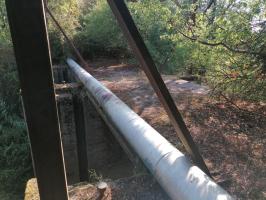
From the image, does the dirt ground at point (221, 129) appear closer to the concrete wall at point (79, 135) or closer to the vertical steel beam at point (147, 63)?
the vertical steel beam at point (147, 63)

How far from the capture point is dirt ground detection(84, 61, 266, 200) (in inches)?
137

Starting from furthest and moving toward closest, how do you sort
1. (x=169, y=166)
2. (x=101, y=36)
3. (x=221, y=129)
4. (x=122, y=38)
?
1. (x=101, y=36)
2. (x=122, y=38)
3. (x=221, y=129)
4. (x=169, y=166)

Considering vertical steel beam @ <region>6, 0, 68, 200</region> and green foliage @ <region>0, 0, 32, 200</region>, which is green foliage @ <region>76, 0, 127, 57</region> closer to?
green foliage @ <region>0, 0, 32, 200</region>

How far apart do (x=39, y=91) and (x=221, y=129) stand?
13.3 feet

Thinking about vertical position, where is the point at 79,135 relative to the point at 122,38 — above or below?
below

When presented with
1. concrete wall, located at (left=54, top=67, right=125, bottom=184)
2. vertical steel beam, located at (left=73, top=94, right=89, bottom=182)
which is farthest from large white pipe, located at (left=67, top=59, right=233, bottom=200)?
concrete wall, located at (left=54, top=67, right=125, bottom=184)

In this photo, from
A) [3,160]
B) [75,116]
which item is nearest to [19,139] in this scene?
[3,160]

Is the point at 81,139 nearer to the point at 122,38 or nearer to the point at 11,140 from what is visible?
the point at 11,140

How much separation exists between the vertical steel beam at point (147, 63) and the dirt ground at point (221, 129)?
64cm

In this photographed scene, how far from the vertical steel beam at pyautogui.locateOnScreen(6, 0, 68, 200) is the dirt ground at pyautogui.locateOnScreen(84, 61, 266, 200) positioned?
2225 millimetres

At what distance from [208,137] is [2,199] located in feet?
17.9

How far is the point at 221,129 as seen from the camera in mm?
4992

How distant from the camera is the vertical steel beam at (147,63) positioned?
2.01 m

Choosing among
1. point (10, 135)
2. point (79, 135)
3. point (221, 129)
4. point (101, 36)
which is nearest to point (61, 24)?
point (101, 36)
